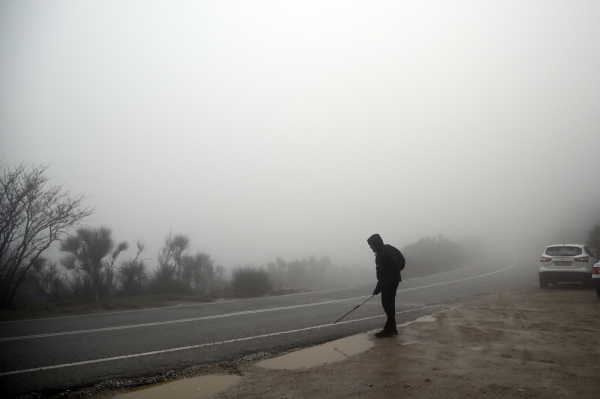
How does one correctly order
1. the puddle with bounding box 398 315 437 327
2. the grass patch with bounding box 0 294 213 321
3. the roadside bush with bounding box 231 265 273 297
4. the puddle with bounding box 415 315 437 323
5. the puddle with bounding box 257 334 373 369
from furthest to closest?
the roadside bush with bounding box 231 265 273 297 → the grass patch with bounding box 0 294 213 321 → the puddle with bounding box 415 315 437 323 → the puddle with bounding box 398 315 437 327 → the puddle with bounding box 257 334 373 369

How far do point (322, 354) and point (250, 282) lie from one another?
1454cm

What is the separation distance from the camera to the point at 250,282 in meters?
20.5

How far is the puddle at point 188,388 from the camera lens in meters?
4.57

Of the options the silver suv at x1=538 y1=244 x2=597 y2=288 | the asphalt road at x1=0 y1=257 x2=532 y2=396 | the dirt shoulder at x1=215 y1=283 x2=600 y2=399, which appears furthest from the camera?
the silver suv at x1=538 y1=244 x2=597 y2=288

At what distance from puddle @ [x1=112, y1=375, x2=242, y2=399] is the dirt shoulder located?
0.21 metres

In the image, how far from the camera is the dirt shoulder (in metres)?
4.39

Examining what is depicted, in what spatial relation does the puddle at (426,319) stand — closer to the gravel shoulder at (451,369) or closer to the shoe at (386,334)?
the gravel shoulder at (451,369)

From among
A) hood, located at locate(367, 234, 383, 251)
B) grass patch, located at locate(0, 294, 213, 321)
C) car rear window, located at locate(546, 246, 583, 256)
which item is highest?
hood, located at locate(367, 234, 383, 251)

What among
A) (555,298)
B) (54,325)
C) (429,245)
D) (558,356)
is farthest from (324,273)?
(558,356)

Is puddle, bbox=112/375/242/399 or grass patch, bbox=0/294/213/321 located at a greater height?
grass patch, bbox=0/294/213/321

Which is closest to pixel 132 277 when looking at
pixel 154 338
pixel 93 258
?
pixel 93 258

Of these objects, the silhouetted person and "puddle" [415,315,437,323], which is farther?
"puddle" [415,315,437,323]

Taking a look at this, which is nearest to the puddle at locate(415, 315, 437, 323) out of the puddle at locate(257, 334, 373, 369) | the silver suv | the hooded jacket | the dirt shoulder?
the dirt shoulder

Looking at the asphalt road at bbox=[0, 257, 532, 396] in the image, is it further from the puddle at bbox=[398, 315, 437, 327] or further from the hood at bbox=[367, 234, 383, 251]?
the hood at bbox=[367, 234, 383, 251]
